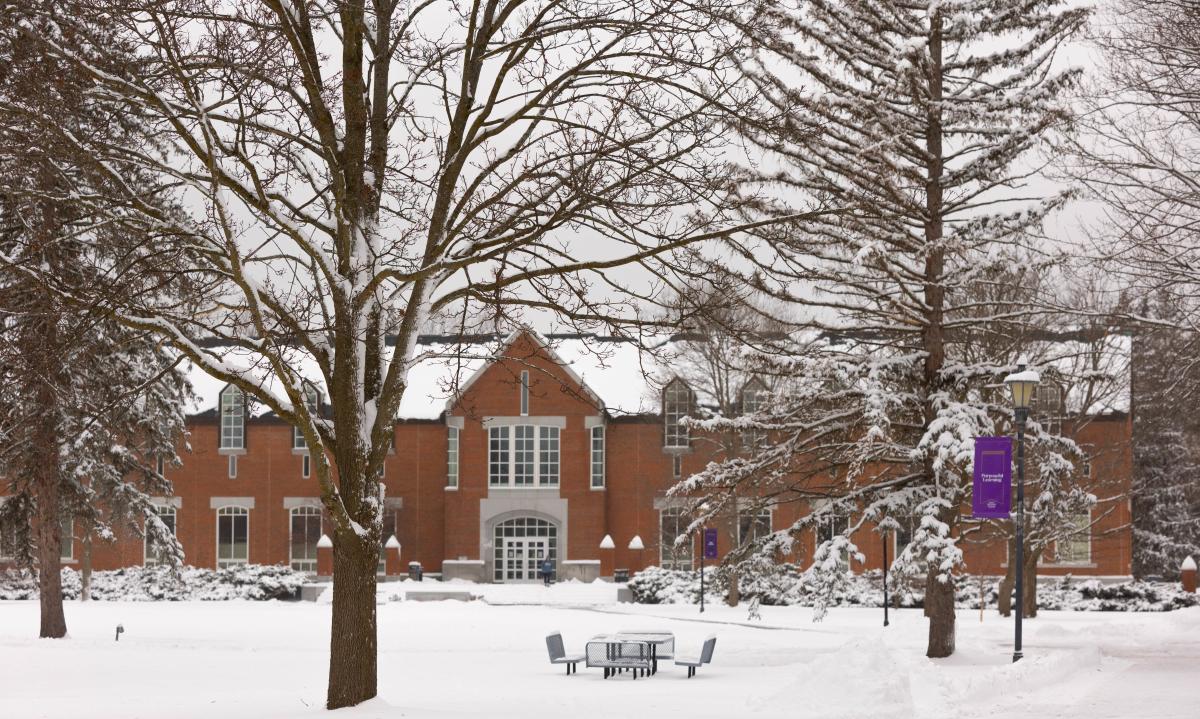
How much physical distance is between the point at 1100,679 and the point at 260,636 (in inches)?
747

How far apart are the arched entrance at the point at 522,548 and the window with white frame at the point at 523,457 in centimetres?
160

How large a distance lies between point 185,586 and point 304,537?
24.4ft

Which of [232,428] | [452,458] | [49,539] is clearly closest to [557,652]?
[49,539]

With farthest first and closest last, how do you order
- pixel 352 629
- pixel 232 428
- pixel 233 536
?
pixel 232 428 → pixel 233 536 → pixel 352 629

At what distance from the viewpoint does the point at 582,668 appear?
23.9 metres

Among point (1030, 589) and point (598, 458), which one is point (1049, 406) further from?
point (598, 458)

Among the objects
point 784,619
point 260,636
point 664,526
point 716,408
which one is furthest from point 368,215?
point 664,526

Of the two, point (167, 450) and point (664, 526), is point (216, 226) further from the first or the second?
point (664, 526)

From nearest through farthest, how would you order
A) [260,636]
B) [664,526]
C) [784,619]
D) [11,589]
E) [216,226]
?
[216,226], [260,636], [784,619], [11,589], [664,526]

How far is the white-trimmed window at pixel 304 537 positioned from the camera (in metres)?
51.2

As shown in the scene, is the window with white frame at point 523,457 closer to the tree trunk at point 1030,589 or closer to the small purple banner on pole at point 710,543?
the small purple banner on pole at point 710,543

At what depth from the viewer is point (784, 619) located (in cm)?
3688

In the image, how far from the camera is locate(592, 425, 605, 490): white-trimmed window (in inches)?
2004

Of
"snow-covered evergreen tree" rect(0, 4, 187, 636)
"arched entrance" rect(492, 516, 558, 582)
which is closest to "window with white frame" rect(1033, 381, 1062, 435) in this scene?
"arched entrance" rect(492, 516, 558, 582)
